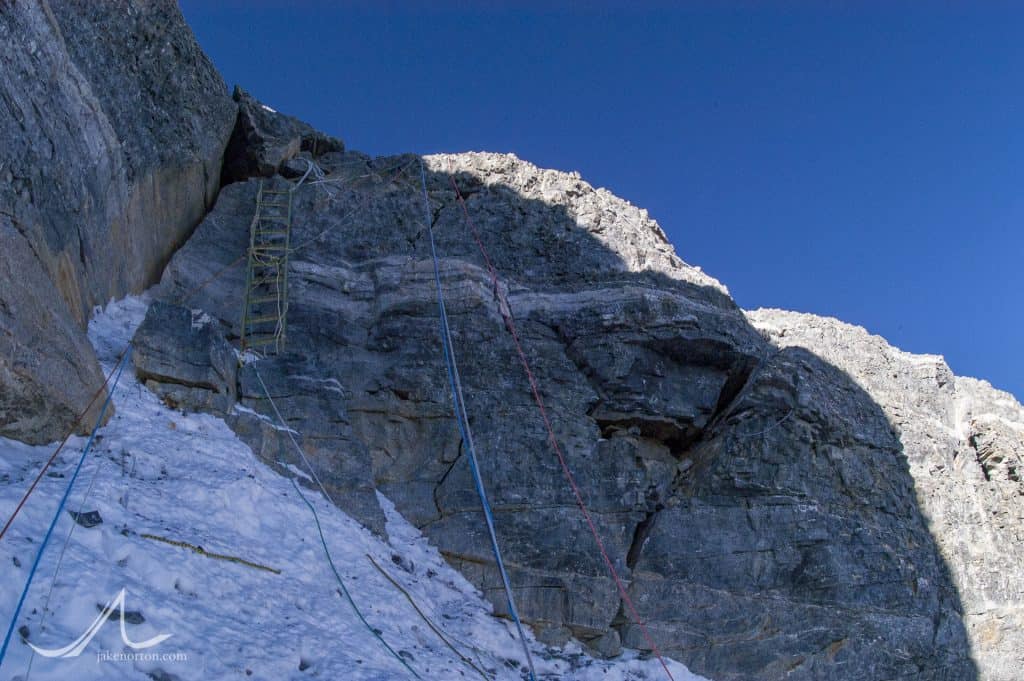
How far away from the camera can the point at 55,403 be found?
26.7ft

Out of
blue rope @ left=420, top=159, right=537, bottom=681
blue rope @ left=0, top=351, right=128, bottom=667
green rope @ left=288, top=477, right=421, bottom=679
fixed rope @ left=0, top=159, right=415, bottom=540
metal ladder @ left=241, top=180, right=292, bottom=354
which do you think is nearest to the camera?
blue rope @ left=0, top=351, right=128, bottom=667

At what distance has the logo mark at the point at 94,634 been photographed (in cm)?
559

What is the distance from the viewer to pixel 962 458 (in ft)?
49.3

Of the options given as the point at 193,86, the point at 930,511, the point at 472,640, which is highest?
the point at 193,86

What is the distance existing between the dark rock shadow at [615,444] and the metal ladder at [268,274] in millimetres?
188

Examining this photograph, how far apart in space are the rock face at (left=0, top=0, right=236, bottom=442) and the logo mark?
2384mm

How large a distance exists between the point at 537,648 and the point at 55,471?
558 centimetres

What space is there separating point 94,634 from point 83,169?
20.1 ft

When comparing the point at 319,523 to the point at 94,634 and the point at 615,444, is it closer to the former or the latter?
the point at 94,634

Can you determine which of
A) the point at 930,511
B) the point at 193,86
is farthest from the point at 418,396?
the point at 930,511

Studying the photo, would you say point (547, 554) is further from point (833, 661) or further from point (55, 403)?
point (55, 403)

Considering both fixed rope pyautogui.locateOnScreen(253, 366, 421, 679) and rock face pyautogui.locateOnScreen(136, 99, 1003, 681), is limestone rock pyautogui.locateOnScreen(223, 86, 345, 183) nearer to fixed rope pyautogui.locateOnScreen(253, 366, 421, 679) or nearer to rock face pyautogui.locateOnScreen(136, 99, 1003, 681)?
rock face pyautogui.locateOnScreen(136, 99, 1003, 681)

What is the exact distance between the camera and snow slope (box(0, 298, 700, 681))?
20.2ft

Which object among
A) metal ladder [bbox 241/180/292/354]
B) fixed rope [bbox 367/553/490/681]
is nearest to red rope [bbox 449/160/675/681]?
fixed rope [bbox 367/553/490/681]
